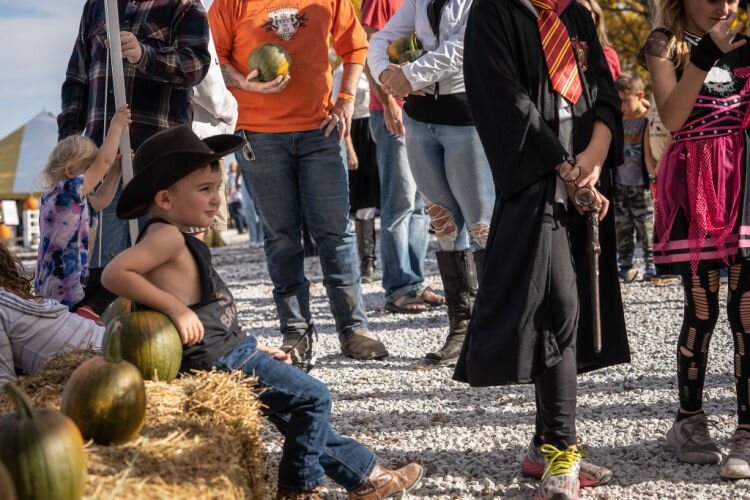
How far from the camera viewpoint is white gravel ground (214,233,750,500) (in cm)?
347

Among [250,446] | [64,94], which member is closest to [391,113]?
[64,94]

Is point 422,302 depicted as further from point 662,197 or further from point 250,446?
point 250,446

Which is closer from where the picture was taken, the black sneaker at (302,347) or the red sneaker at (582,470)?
the red sneaker at (582,470)

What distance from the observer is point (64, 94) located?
15.5ft

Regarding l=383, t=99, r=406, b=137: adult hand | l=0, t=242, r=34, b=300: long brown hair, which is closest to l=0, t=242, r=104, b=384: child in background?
l=0, t=242, r=34, b=300: long brown hair

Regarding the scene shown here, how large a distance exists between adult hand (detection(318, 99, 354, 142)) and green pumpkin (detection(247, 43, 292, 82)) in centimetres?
39

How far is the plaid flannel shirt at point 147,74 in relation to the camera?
4457 mm

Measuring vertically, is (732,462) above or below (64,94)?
below

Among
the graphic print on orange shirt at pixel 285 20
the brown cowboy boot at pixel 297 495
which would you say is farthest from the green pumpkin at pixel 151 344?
the graphic print on orange shirt at pixel 285 20

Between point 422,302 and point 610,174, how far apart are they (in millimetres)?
4062

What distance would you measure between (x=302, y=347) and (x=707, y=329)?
98.0 inches

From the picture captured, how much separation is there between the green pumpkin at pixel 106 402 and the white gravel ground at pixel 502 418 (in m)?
1.33

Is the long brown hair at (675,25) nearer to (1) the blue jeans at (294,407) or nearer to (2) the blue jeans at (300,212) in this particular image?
(1) the blue jeans at (294,407)

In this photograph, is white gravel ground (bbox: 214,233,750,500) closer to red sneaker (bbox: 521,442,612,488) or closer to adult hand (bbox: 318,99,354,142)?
red sneaker (bbox: 521,442,612,488)
